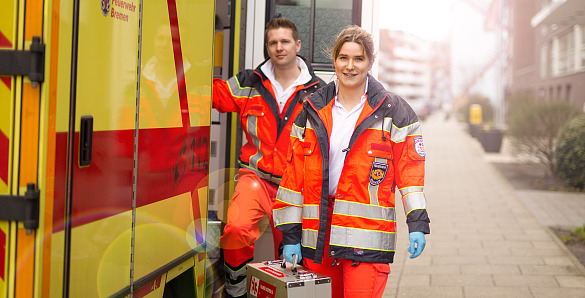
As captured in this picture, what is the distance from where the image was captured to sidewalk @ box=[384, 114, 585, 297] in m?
6.23

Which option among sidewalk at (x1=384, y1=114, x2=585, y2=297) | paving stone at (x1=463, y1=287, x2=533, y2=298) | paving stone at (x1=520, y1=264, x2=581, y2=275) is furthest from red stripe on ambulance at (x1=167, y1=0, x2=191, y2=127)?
paving stone at (x1=520, y1=264, x2=581, y2=275)

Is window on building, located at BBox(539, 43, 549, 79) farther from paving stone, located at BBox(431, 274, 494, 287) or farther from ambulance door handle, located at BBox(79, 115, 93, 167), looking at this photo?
ambulance door handle, located at BBox(79, 115, 93, 167)

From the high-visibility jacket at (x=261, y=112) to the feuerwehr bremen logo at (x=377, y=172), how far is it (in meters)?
1.12

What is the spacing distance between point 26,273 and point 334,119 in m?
1.85

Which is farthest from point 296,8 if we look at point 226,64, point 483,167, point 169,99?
point 483,167

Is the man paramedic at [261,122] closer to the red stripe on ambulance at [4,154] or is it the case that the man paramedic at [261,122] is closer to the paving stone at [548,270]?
the red stripe on ambulance at [4,154]

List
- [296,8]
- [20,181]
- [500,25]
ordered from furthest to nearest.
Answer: [500,25] → [296,8] → [20,181]

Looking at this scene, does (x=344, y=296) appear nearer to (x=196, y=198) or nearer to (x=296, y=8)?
(x=196, y=198)

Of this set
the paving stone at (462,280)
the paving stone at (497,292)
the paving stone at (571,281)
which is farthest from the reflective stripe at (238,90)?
the paving stone at (571,281)

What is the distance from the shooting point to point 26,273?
2.26 m

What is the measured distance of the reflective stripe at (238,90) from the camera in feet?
15.0

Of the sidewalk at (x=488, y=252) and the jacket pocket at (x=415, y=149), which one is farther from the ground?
the jacket pocket at (x=415, y=149)

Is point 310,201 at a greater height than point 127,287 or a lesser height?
greater

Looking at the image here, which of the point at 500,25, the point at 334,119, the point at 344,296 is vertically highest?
the point at 500,25
